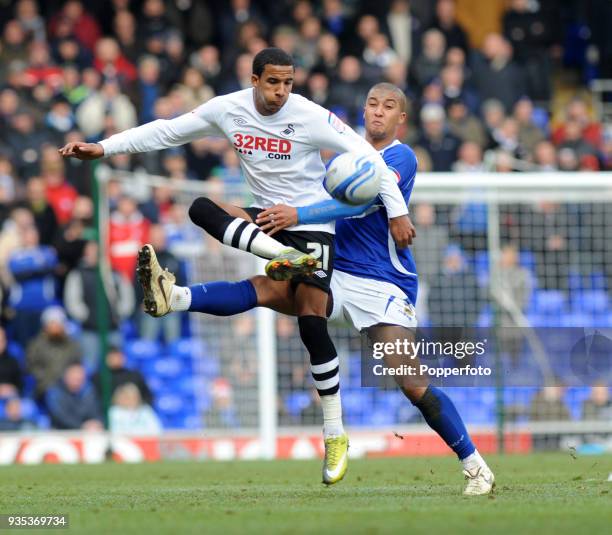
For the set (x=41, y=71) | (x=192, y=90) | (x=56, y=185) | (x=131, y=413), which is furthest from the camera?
(x=41, y=71)

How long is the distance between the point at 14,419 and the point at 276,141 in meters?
8.71

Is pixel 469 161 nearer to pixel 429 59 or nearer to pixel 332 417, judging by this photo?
pixel 429 59

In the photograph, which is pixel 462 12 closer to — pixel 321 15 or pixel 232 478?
pixel 321 15

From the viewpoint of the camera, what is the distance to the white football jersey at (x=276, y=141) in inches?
363

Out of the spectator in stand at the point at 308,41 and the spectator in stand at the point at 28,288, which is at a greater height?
the spectator in stand at the point at 308,41

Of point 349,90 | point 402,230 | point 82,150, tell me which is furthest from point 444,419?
point 349,90

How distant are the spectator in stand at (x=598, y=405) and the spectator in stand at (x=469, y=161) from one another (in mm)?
4141

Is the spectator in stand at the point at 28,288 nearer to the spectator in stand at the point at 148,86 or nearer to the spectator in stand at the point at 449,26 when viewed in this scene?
the spectator in stand at the point at 148,86

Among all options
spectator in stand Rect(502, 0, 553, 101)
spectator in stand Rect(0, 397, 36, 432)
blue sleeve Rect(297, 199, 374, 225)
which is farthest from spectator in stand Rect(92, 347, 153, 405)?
spectator in stand Rect(502, 0, 553, 101)

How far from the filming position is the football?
29.2 ft

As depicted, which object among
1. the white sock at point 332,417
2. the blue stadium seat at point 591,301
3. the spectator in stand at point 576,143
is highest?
the spectator in stand at point 576,143

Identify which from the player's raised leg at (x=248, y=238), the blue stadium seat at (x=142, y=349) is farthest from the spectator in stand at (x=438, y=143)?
the player's raised leg at (x=248, y=238)

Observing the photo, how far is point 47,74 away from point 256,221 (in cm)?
1137

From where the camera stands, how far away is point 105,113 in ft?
63.2
